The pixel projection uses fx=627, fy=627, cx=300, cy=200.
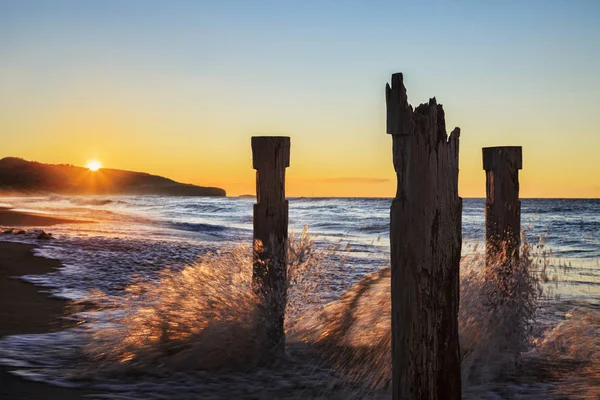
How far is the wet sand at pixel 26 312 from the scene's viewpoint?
5.17 metres

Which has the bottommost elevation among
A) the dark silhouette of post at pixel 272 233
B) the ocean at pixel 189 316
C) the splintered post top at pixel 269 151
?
the ocean at pixel 189 316

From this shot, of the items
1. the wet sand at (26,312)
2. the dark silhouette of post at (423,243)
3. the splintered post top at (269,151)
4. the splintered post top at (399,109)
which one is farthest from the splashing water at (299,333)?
the splintered post top at (399,109)

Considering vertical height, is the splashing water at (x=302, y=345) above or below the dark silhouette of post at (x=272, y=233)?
below

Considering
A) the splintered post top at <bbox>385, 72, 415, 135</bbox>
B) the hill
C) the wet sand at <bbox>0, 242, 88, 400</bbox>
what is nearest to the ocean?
the wet sand at <bbox>0, 242, 88, 400</bbox>

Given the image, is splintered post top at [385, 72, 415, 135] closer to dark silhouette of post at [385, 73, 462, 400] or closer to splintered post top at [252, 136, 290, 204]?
dark silhouette of post at [385, 73, 462, 400]

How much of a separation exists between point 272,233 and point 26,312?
4058 millimetres

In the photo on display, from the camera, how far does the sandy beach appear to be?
518 cm

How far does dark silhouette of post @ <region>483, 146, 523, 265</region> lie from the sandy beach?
15.2 ft

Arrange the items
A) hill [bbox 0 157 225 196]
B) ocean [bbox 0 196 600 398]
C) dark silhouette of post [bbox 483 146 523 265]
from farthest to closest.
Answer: hill [bbox 0 157 225 196] < dark silhouette of post [bbox 483 146 523 265] < ocean [bbox 0 196 600 398]

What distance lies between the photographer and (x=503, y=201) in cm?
711

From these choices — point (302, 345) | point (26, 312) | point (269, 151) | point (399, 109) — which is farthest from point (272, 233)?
point (26, 312)

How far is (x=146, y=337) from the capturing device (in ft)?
20.6

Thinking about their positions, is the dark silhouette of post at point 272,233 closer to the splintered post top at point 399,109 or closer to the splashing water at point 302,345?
the splashing water at point 302,345

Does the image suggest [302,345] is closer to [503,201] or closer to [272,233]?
[272,233]
